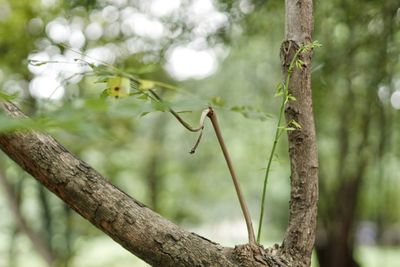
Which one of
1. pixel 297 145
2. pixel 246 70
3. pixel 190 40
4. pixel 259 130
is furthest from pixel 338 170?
→ pixel 297 145

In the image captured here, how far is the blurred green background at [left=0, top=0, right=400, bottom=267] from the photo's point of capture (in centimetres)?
178

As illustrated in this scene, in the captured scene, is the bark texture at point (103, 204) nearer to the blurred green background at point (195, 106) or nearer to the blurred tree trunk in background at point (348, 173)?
the blurred green background at point (195, 106)

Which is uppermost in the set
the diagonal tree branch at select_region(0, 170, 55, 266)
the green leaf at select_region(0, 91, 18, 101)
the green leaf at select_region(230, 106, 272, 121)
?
the diagonal tree branch at select_region(0, 170, 55, 266)

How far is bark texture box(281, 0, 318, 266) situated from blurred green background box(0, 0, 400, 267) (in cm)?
10

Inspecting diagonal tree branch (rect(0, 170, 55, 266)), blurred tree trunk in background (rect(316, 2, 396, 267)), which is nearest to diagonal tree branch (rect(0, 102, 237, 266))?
blurred tree trunk in background (rect(316, 2, 396, 267))

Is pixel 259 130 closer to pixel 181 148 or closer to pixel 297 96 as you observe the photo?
pixel 181 148

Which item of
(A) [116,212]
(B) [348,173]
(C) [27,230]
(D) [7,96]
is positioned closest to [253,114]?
(A) [116,212]

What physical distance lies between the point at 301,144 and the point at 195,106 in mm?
401

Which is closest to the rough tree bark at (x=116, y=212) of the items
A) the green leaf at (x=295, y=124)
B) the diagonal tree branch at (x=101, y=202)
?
the diagonal tree branch at (x=101, y=202)

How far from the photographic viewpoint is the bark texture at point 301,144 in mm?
968

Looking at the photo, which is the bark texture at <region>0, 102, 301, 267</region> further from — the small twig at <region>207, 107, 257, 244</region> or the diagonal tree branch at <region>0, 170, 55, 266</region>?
the diagonal tree branch at <region>0, 170, 55, 266</region>

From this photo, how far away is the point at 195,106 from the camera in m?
0.64

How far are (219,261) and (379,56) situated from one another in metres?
1.93

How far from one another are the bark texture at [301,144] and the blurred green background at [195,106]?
0.10 metres
